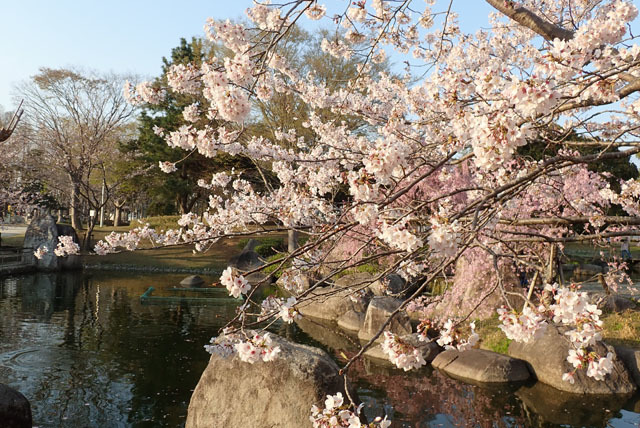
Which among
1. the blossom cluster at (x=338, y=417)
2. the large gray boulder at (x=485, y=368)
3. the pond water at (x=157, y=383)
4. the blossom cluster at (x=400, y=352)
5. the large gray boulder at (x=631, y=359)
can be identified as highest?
the blossom cluster at (x=400, y=352)

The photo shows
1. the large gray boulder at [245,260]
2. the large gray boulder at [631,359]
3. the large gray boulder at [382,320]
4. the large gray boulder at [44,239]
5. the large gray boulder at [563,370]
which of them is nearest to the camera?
the large gray boulder at [563,370]

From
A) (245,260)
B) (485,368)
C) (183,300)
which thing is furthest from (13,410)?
(245,260)

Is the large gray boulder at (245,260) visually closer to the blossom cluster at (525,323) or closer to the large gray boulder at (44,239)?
the large gray boulder at (44,239)

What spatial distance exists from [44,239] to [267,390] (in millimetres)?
21223

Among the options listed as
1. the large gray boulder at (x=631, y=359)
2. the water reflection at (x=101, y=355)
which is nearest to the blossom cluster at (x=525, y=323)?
the water reflection at (x=101, y=355)

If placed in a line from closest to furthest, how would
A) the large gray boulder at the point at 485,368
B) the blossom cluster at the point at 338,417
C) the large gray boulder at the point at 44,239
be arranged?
1. the blossom cluster at the point at 338,417
2. the large gray boulder at the point at 485,368
3. the large gray boulder at the point at 44,239

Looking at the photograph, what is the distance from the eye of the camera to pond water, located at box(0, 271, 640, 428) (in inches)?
281

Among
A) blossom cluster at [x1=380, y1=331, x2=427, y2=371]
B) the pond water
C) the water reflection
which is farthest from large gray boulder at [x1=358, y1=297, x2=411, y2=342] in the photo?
blossom cluster at [x1=380, y1=331, x2=427, y2=371]

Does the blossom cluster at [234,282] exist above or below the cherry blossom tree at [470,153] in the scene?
below

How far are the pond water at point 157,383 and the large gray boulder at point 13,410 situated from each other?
0.74 metres

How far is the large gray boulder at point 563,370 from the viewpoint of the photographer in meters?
8.23

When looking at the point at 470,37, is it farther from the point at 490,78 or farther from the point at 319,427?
the point at 319,427

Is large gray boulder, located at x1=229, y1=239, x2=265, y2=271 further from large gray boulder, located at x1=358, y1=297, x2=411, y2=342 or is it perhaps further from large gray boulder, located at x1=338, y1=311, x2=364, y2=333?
large gray boulder, located at x1=358, y1=297, x2=411, y2=342

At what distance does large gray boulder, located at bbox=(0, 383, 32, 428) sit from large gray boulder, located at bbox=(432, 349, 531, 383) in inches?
249
